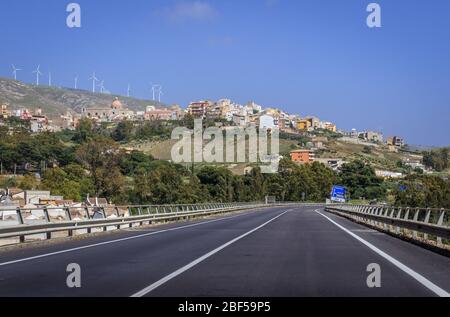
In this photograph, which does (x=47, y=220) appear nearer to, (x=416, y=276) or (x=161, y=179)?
(x=416, y=276)

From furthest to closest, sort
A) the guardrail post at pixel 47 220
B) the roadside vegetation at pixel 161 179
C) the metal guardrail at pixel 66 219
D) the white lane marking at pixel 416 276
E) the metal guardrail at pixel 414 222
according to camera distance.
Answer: the roadside vegetation at pixel 161 179 → the guardrail post at pixel 47 220 → the metal guardrail at pixel 66 219 → the metal guardrail at pixel 414 222 → the white lane marking at pixel 416 276

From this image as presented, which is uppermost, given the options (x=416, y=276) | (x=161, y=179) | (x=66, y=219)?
(x=161, y=179)

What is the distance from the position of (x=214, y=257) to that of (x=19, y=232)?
810 centimetres

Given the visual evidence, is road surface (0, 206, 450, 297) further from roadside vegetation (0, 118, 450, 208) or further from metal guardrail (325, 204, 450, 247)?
roadside vegetation (0, 118, 450, 208)

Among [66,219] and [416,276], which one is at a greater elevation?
[66,219]

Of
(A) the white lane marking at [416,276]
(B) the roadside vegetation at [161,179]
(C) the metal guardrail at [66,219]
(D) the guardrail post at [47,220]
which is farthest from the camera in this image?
(B) the roadside vegetation at [161,179]

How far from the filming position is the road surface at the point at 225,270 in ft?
39.7

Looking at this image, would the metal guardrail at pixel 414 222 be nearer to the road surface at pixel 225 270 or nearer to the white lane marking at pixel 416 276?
the road surface at pixel 225 270

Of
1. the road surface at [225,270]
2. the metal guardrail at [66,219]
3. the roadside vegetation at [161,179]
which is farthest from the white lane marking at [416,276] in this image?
the roadside vegetation at [161,179]

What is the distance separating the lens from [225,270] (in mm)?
15344

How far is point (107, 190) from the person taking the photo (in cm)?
11212

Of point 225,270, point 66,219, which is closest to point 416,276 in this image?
point 225,270

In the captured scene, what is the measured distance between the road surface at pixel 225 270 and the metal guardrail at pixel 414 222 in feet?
2.84

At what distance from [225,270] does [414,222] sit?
12636mm
